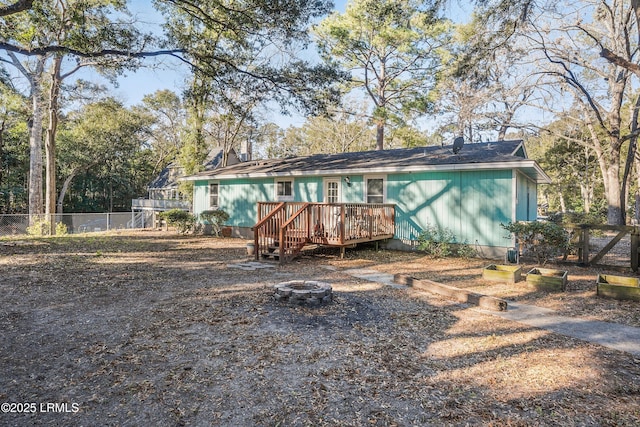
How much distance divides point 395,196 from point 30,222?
51.1ft

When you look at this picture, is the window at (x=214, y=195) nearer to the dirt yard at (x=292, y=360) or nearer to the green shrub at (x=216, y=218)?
the green shrub at (x=216, y=218)

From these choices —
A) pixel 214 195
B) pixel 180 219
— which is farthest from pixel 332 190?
pixel 180 219

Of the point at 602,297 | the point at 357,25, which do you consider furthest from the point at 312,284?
the point at 357,25

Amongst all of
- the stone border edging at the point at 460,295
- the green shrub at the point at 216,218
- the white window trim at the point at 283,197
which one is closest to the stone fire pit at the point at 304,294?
the stone border edging at the point at 460,295

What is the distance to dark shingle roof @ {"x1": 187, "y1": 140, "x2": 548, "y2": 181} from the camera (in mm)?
9836

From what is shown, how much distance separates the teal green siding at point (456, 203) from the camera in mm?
9141

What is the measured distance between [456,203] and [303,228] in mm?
4427

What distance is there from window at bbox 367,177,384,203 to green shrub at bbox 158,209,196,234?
313 inches

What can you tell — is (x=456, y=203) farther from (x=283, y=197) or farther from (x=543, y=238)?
(x=283, y=197)

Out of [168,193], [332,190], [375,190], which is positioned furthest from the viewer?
[168,193]

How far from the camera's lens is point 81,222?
20.9m

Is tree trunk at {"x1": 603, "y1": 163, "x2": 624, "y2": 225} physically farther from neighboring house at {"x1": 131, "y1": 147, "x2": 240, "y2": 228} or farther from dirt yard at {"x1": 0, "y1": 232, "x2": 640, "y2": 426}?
neighboring house at {"x1": 131, "y1": 147, "x2": 240, "y2": 228}

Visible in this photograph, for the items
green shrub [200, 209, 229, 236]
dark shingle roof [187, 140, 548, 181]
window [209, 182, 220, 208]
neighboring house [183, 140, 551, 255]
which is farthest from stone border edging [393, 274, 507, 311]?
window [209, 182, 220, 208]

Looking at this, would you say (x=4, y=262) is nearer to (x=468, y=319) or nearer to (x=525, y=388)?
(x=468, y=319)
